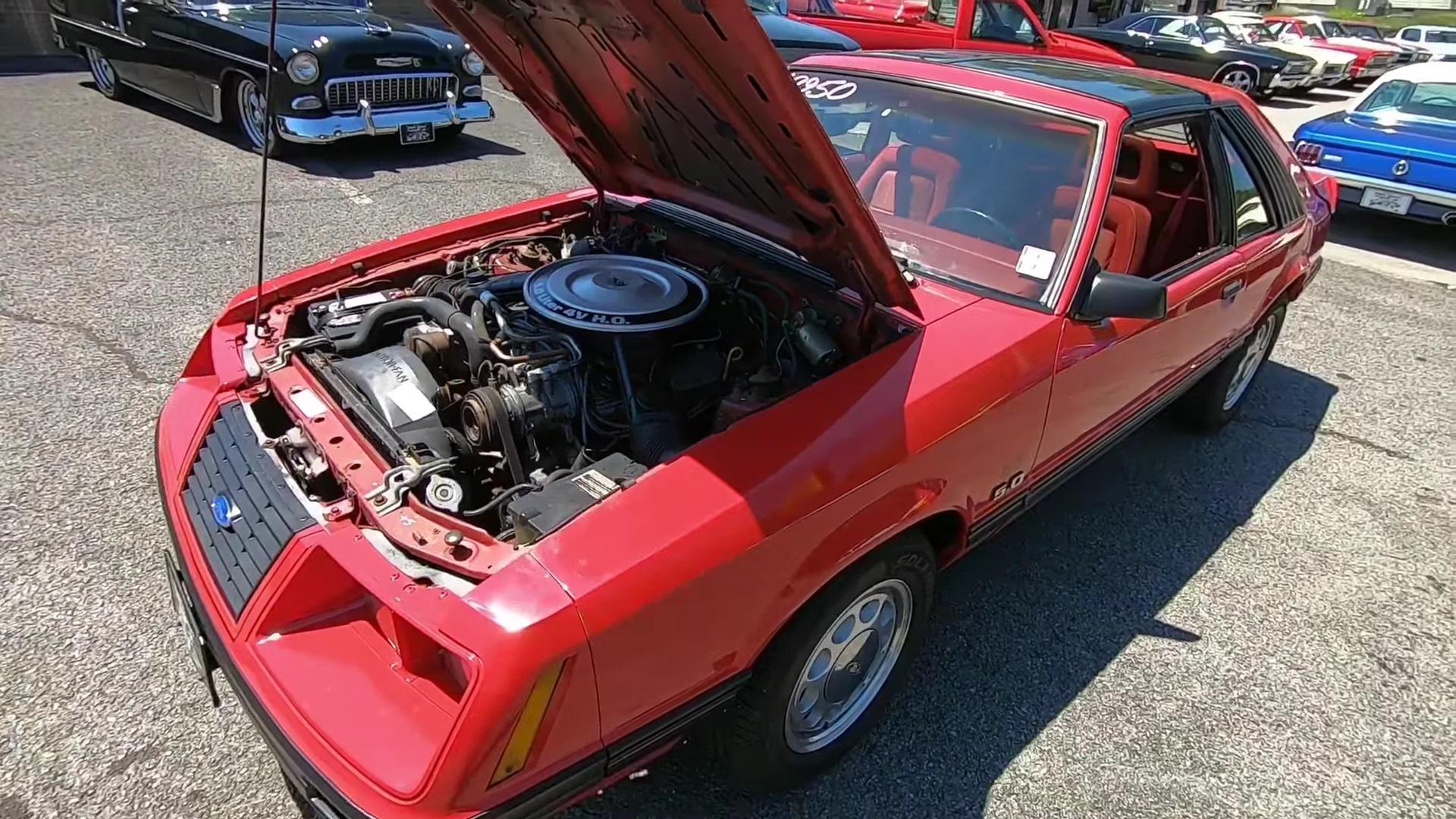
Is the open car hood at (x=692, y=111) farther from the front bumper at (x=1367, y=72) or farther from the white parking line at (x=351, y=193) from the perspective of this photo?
the front bumper at (x=1367, y=72)

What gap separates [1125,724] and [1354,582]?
4.26 ft

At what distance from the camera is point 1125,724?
2.41 metres

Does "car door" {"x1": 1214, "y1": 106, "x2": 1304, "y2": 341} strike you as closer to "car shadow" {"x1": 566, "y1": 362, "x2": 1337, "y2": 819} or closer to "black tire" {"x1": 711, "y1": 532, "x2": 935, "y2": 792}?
"car shadow" {"x1": 566, "y1": 362, "x2": 1337, "y2": 819}

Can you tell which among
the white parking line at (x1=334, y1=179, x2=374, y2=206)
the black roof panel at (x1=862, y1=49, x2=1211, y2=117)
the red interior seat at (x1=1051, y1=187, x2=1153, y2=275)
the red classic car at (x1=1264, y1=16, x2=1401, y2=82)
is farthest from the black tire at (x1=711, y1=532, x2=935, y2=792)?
the red classic car at (x1=1264, y1=16, x2=1401, y2=82)

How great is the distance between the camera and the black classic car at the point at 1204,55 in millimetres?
13883

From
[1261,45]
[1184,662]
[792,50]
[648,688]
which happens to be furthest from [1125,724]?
[1261,45]

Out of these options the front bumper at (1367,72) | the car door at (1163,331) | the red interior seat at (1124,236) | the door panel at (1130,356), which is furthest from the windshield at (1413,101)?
the front bumper at (1367,72)

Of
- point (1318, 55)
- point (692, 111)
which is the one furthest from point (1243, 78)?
point (692, 111)

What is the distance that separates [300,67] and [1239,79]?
1425cm

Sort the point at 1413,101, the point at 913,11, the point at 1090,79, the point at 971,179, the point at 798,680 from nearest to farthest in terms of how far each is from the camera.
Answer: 1. the point at 798,680
2. the point at 971,179
3. the point at 1090,79
4. the point at 1413,101
5. the point at 913,11

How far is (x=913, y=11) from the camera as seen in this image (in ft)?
35.2

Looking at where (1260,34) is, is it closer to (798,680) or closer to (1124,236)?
(1124,236)

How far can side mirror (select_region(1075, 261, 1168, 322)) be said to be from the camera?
2285 millimetres

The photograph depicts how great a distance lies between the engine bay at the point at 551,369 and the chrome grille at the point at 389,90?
4.85m
